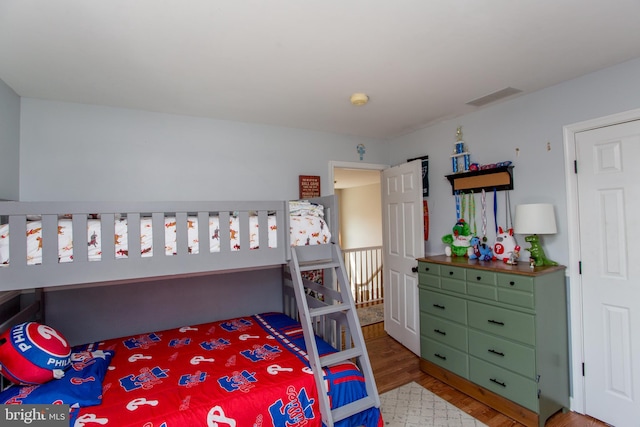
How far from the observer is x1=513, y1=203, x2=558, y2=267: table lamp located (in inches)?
91.4

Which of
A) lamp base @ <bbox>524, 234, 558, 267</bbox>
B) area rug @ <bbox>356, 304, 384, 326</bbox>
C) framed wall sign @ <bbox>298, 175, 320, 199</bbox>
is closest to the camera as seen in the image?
lamp base @ <bbox>524, 234, 558, 267</bbox>

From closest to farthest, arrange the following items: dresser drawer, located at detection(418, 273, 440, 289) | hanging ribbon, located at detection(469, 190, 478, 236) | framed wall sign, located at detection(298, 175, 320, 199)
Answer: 1. dresser drawer, located at detection(418, 273, 440, 289)
2. hanging ribbon, located at detection(469, 190, 478, 236)
3. framed wall sign, located at detection(298, 175, 320, 199)

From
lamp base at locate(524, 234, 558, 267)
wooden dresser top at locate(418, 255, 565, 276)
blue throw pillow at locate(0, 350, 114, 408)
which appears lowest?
blue throw pillow at locate(0, 350, 114, 408)

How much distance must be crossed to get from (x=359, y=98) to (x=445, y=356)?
2.34 metres

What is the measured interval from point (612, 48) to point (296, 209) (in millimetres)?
2194

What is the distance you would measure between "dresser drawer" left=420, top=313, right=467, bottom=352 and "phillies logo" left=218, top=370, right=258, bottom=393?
176 cm

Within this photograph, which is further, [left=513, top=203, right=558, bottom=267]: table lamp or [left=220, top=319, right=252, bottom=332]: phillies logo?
[left=220, top=319, right=252, bottom=332]: phillies logo

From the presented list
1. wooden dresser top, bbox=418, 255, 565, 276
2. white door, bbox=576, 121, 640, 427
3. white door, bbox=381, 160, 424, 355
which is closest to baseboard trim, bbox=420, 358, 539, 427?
white door, bbox=381, 160, 424, 355

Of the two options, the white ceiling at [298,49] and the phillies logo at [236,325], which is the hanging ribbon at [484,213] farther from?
the phillies logo at [236,325]

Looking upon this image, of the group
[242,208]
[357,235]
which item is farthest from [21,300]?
[357,235]

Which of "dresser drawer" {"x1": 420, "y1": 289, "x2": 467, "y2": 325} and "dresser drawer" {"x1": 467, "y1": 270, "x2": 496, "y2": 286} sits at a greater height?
"dresser drawer" {"x1": 467, "y1": 270, "x2": 496, "y2": 286}

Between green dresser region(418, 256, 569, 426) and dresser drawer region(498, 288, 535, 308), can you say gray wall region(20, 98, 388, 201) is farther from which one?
dresser drawer region(498, 288, 535, 308)

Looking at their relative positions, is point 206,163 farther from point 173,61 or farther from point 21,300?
point 21,300

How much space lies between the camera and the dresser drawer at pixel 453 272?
2629 millimetres
